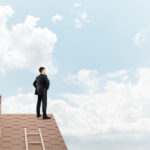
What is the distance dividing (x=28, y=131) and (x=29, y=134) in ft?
1.06

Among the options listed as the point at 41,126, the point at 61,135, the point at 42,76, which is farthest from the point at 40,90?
the point at 61,135

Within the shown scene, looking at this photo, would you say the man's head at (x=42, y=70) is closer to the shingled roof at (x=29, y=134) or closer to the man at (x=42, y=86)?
the man at (x=42, y=86)

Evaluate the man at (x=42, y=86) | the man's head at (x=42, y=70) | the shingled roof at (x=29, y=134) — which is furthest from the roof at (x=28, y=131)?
the man's head at (x=42, y=70)

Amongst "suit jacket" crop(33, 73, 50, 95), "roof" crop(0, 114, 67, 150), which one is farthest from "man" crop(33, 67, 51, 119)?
"roof" crop(0, 114, 67, 150)

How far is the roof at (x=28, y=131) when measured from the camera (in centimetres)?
893

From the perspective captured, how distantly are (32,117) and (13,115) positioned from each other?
91 cm

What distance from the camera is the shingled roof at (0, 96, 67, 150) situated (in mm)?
8922

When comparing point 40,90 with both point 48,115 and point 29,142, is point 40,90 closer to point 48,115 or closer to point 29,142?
point 48,115

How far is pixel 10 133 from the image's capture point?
9945mm

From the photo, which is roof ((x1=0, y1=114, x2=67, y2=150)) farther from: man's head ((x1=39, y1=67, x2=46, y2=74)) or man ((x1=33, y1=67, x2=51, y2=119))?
man's head ((x1=39, y1=67, x2=46, y2=74))

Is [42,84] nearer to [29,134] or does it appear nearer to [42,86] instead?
[42,86]

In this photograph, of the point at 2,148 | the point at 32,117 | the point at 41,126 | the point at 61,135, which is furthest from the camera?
the point at 32,117

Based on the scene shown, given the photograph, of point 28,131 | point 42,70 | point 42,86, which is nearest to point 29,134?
point 28,131

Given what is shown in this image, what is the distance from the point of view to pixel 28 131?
10109 millimetres
